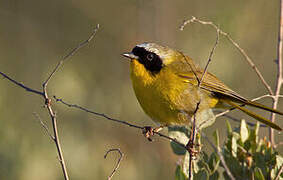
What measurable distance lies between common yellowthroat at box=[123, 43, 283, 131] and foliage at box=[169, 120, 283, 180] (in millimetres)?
616

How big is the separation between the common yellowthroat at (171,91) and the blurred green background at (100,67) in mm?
1547

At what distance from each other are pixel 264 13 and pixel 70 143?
343cm

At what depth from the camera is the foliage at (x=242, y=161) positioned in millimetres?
2938

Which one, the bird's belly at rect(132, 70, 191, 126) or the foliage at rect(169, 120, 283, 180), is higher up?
the bird's belly at rect(132, 70, 191, 126)

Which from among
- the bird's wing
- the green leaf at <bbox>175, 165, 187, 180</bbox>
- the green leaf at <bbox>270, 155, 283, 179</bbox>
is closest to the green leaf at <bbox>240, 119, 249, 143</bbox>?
the green leaf at <bbox>270, 155, 283, 179</bbox>

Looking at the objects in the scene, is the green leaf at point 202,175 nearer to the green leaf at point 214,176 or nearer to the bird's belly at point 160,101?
the green leaf at point 214,176

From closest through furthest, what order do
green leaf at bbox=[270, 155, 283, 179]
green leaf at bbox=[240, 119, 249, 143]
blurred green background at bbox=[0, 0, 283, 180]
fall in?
1. green leaf at bbox=[270, 155, 283, 179]
2. green leaf at bbox=[240, 119, 249, 143]
3. blurred green background at bbox=[0, 0, 283, 180]

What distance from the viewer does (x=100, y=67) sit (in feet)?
21.2

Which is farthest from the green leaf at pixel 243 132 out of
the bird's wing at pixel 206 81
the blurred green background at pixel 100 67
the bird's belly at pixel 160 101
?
the blurred green background at pixel 100 67

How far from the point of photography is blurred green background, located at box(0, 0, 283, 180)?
5.18 meters

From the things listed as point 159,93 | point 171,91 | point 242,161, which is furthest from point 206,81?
point 242,161

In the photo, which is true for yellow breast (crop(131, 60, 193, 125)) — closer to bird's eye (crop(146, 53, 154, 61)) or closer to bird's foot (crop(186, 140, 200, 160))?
bird's eye (crop(146, 53, 154, 61))

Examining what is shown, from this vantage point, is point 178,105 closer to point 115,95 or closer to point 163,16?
point 115,95

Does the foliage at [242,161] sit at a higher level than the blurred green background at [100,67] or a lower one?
lower
